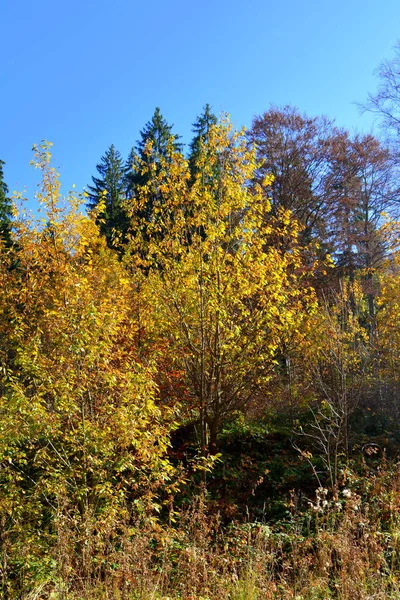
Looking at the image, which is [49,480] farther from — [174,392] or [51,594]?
[174,392]

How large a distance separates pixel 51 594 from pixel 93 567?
51 cm

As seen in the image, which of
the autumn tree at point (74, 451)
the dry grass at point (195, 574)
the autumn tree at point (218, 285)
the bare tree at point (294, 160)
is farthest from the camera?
the bare tree at point (294, 160)

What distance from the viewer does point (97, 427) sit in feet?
13.1

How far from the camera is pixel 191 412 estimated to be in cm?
716

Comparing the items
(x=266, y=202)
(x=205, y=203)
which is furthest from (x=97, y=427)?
(x=266, y=202)

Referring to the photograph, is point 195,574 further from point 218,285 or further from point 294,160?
point 294,160

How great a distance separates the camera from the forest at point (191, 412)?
3527 mm

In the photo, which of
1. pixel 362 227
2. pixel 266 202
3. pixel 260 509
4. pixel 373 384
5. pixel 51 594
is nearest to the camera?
pixel 51 594

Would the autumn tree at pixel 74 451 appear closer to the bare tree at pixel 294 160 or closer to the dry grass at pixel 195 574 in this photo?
the dry grass at pixel 195 574

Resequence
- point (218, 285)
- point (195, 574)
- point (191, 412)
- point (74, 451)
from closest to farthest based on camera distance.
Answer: point (195, 574) → point (74, 451) → point (218, 285) → point (191, 412)

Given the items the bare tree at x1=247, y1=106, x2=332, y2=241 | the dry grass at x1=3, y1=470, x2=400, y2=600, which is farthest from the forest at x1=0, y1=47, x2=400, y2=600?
the bare tree at x1=247, y1=106, x2=332, y2=241

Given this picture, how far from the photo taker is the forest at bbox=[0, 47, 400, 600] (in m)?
3.53

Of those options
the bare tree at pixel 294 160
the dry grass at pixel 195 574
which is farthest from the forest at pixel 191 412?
the bare tree at pixel 294 160

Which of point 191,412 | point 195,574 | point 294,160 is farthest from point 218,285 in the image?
point 294,160
